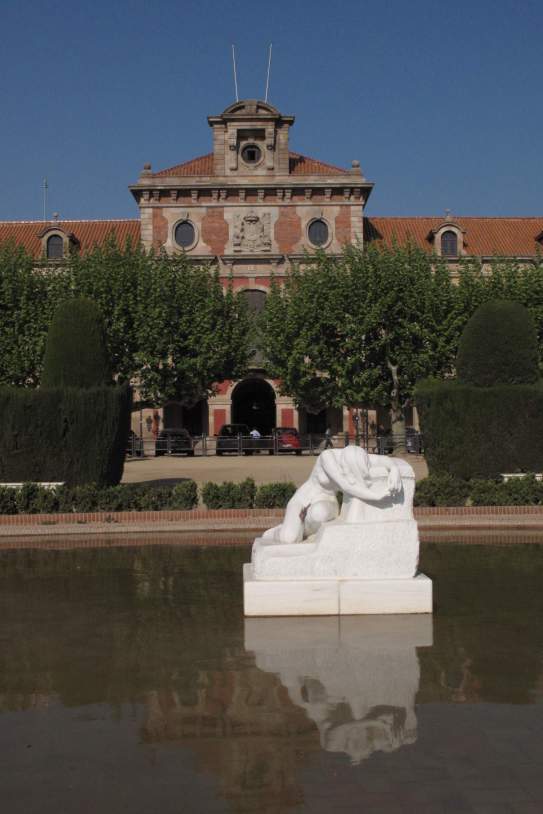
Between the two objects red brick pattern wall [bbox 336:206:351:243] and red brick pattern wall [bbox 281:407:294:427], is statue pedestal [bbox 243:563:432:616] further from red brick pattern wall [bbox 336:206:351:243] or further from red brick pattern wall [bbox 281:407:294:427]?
red brick pattern wall [bbox 336:206:351:243]

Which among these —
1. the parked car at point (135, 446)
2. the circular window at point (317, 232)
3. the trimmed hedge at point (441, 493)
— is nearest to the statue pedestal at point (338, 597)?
the trimmed hedge at point (441, 493)

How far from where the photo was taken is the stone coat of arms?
4672 centimetres

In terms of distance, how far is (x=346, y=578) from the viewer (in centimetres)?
829

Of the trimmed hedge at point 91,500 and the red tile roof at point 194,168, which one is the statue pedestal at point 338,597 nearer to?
the trimmed hedge at point 91,500

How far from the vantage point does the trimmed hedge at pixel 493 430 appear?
60.4 ft

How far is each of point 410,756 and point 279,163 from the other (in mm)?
44045

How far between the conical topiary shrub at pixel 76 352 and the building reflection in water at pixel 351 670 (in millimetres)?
11865

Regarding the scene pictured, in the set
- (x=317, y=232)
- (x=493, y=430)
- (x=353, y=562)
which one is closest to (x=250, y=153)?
(x=317, y=232)

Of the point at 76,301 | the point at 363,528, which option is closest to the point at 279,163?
the point at 76,301

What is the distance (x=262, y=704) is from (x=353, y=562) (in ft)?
8.50

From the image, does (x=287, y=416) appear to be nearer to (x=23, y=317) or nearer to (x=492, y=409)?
(x=23, y=317)

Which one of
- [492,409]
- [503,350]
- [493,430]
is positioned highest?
[503,350]

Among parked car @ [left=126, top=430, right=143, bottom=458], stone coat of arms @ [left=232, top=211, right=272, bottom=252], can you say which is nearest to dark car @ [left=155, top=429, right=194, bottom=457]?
parked car @ [left=126, top=430, right=143, bottom=458]

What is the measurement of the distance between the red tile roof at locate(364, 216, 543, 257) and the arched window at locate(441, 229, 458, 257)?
58cm
